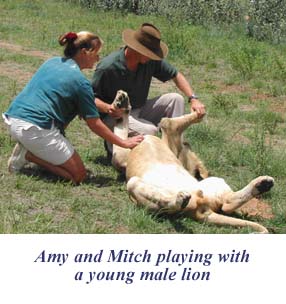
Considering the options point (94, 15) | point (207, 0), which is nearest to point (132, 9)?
point (94, 15)

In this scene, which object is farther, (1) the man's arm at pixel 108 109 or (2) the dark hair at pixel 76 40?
(1) the man's arm at pixel 108 109

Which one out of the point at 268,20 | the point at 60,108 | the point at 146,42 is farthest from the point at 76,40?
the point at 268,20

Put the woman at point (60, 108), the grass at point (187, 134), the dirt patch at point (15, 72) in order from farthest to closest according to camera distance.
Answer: the dirt patch at point (15, 72)
the woman at point (60, 108)
the grass at point (187, 134)

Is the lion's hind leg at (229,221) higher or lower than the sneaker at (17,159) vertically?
higher

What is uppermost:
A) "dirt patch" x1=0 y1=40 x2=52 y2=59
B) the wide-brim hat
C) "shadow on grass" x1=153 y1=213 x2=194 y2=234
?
the wide-brim hat

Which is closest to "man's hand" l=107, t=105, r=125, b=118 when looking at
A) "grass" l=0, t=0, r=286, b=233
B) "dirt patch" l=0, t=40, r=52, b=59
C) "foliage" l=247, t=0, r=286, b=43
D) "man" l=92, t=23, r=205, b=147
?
"man" l=92, t=23, r=205, b=147

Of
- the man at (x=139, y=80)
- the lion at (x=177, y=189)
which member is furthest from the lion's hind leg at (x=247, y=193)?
the man at (x=139, y=80)

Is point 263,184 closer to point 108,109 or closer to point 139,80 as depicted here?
point 108,109

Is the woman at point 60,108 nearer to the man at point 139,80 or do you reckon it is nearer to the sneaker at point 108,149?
the man at point 139,80

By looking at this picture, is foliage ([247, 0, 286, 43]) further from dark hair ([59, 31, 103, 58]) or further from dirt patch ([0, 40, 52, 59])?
dark hair ([59, 31, 103, 58])

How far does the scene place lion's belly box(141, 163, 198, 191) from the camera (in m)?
4.24

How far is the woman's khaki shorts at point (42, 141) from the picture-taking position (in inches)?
188

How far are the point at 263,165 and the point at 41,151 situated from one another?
196 cm

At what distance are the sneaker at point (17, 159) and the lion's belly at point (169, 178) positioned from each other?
1.12 metres
